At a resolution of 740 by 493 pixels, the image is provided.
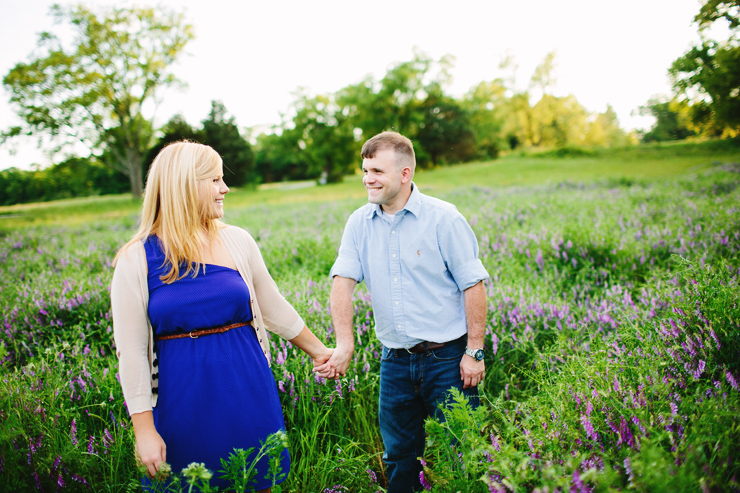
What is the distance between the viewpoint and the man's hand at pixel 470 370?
7.32 feet

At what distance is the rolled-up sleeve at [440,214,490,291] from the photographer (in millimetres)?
2193

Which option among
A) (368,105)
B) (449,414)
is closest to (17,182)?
(449,414)

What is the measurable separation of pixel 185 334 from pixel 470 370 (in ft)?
5.20

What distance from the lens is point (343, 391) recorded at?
2.93 metres

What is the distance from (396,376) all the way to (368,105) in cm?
4952

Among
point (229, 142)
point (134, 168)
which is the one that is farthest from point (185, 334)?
point (229, 142)

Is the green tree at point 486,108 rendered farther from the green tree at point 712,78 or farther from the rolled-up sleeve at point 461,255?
the rolled-up sleeve at point 461,255

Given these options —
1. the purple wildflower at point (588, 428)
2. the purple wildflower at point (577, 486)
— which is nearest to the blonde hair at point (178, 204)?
the purple wildflower at point (577, 486)

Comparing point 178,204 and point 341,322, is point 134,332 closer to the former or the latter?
point 178,204

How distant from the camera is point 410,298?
229 cm

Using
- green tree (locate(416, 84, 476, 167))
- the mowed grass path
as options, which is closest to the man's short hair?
the mowed grass path

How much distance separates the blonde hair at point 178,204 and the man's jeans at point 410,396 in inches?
53.1

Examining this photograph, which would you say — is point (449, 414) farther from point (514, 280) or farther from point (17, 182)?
point (17, 182)

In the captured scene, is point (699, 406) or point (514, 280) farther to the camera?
point (514, 280)
